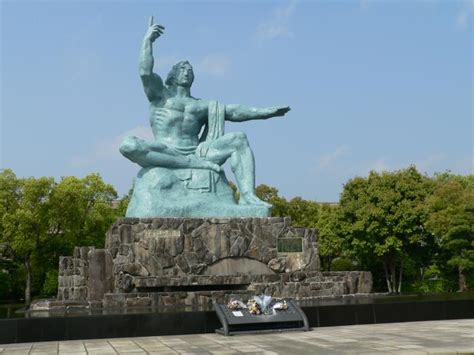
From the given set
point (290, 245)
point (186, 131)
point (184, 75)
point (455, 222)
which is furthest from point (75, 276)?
point (455, 222)

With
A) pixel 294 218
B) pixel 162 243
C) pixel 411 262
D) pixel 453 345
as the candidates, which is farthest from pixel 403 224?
pixel 453 345

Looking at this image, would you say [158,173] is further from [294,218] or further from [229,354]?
[294,218]

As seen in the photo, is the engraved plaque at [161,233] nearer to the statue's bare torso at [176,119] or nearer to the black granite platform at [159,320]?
the statue's bare torso at [176,119]

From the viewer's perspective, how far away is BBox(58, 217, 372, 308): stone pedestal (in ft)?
39.4

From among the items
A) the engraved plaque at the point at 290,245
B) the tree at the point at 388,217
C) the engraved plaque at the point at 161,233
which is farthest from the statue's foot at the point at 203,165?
the tree at the point at 388,217

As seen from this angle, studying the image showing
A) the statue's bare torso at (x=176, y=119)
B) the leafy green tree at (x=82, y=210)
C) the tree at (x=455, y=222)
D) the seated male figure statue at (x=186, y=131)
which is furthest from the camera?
the leafy green tree at (x=82, y=210)

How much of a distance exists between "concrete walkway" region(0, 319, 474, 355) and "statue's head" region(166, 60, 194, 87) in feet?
23.7

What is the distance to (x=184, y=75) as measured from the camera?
14.4m

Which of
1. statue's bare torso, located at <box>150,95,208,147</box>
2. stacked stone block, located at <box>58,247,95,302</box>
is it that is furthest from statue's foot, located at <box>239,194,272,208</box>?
stacked stone block, located at <box>58,247,95,302</box>

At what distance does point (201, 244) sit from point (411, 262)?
17.7 meters

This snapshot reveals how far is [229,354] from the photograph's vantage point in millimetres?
6758

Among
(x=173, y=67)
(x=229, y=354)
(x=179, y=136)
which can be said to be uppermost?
(x=173, y=67)

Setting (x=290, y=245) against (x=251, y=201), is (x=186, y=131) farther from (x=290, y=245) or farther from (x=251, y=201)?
(x=290, y=245)

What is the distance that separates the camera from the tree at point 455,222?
72.6ft
